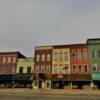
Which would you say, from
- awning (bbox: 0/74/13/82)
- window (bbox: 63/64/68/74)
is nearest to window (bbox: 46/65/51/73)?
window (bbox: 63/64/68/74)

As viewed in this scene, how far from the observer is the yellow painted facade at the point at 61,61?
5611cm

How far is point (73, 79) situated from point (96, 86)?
6347 mm

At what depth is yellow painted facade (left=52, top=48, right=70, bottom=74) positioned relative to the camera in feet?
184

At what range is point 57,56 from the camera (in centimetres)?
5762

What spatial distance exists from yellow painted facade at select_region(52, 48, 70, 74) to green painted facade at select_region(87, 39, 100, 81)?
6.46m

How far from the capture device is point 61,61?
187ft

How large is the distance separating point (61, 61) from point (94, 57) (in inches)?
378

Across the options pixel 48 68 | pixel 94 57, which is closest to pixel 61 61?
pixel 48 68

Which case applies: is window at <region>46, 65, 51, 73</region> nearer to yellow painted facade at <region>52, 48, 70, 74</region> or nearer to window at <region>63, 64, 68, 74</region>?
yellow painted facade at <region>52, 48, 70, 74</region>

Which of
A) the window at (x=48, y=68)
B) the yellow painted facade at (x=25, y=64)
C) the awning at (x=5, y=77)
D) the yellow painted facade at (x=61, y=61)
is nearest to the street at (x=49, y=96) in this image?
the yellow painted facade at (x=61, y=61)

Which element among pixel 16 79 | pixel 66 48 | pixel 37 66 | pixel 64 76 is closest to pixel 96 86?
pixel 64 76

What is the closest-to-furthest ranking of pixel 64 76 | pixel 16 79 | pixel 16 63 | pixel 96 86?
pixel 96 86
pixel 64 76
pixel 16 79
pixel 16 63

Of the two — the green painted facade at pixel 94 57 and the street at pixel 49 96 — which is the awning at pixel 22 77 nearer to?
the green painted facade at pixel 94 57

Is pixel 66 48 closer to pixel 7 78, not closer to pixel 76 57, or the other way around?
pixel 76 57
